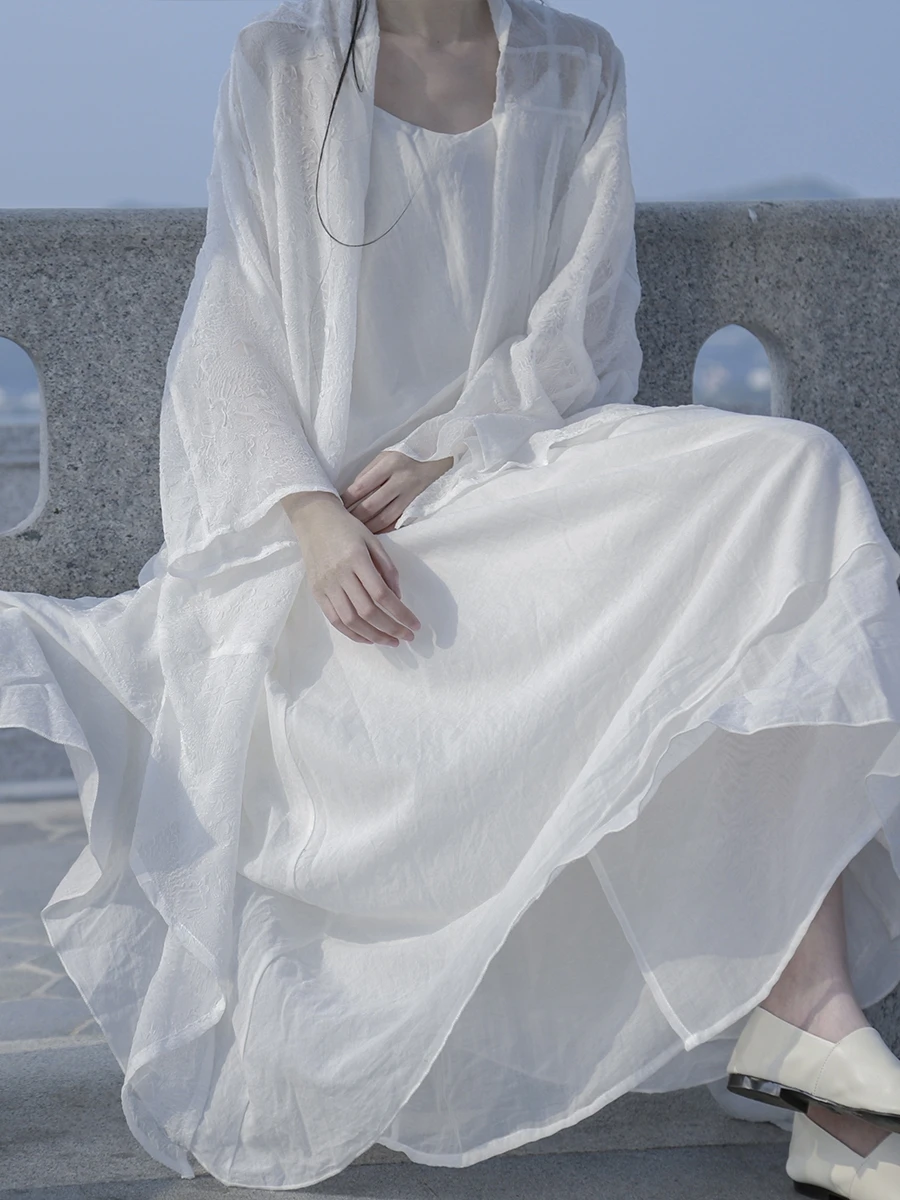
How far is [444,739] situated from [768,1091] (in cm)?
47

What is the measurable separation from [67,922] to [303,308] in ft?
2.58

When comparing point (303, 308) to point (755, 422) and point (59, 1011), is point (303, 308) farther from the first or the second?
point (59, 1011)

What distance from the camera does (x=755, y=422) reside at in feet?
4.43

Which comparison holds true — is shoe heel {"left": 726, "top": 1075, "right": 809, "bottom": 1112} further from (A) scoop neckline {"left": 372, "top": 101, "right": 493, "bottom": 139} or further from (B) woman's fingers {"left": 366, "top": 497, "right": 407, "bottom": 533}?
(A) scoop neckline {"left": 372, "top": 101, "right": 493, "bottom": 139}

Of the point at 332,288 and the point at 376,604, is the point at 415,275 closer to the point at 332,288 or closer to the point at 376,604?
the point at 332,288

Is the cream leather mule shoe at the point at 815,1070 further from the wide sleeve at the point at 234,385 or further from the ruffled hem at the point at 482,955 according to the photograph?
the wide sleeve at the point at 234,385

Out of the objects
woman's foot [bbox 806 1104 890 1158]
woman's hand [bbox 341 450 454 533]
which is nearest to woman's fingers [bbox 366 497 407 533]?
woman's hand [bbox 341 450 454 533]

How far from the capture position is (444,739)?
1.39 m

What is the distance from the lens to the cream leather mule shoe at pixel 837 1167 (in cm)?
127

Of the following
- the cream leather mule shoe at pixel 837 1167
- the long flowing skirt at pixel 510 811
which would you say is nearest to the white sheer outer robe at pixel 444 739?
the long flowing skirt at pixel 510 811

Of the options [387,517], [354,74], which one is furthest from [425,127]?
[387,517]

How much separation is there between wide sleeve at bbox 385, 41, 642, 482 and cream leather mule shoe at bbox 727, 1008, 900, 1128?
0.68m

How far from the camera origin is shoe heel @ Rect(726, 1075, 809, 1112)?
1.26 meters

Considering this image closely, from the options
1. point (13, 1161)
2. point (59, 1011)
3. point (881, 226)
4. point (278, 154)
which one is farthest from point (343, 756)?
point (59, 1011)
